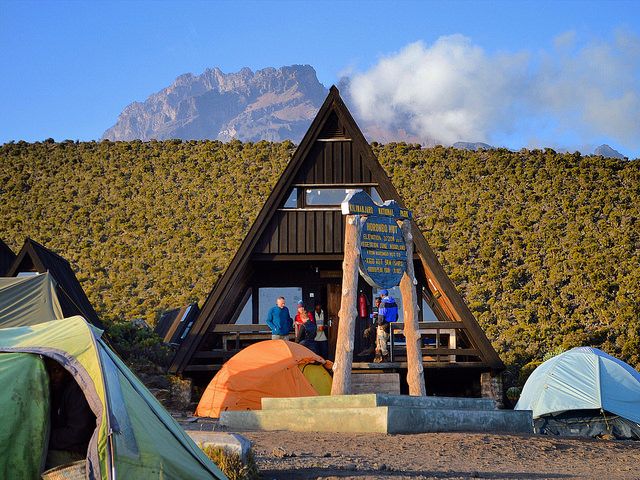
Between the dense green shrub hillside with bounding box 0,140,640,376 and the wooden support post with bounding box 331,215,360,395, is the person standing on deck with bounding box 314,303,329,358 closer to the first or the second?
the wooden support post with bounding box 331,215,360,395

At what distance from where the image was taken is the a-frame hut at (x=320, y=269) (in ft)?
69.4

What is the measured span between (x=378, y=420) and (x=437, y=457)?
1.79 m

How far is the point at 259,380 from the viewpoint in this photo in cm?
1823

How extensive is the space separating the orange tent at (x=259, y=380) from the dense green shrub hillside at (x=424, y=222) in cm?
1624

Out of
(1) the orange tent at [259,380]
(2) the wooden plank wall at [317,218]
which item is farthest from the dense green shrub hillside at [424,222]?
(1) the orange tent at [259,380]

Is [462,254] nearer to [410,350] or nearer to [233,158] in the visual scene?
[233,158]

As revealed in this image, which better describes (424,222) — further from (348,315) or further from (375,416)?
Answer: (375,416)

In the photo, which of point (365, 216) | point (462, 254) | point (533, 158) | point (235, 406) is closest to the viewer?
point (365, 216)

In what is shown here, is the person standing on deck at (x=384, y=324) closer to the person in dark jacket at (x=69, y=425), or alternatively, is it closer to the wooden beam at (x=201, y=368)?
the wooden beam at (x=201, y=368)

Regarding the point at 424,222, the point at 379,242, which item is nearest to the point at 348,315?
the point at 379,242

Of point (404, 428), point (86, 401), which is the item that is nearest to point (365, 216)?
point (404, 428)

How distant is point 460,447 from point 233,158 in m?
42.2

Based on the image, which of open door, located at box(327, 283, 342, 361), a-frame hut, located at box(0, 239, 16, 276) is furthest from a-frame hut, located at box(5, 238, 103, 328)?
open door, located at box(327, 283, 342, 361)

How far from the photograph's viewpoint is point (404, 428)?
45.7ft
